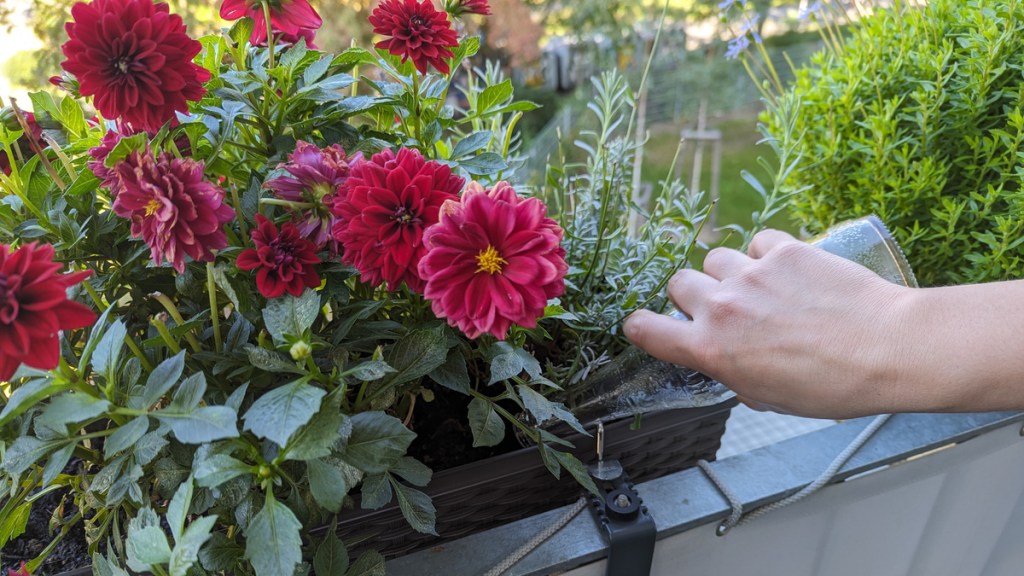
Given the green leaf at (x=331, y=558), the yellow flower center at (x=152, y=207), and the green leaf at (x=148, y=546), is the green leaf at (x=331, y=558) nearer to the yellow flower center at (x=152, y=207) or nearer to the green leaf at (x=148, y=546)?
the green leaf at (x=148, y=546)

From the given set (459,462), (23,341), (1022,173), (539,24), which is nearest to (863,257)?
(1022,173)

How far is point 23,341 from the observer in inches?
10.6

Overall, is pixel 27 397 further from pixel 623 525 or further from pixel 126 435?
pixel 623 525

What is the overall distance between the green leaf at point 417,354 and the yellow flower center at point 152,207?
6.4 inches

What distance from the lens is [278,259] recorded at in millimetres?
383

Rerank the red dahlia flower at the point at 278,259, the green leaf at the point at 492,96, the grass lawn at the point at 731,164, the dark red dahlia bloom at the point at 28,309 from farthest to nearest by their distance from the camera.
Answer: the grass lawn at the point at 731,164, the green leaf at the point at 492,96, the red dahlia flower at the point at 278,259, the dark red dahlia bloom at the point at 28,309

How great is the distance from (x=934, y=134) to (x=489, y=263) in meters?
0.51

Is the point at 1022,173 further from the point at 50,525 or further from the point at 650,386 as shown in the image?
the point at 50,525

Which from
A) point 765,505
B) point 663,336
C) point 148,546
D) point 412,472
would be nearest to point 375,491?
point 412,472

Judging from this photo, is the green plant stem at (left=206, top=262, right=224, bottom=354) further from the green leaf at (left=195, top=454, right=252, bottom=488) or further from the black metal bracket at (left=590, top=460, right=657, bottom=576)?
the black metal bracket at (left=590, top=460, right=657, bottom=576)

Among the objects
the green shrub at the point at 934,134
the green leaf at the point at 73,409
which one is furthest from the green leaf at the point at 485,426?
the green shrub at the point at 934,134

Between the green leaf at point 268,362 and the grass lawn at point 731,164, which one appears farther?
the grass lawn at point 731,164

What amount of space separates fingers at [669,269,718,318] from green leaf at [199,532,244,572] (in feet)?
1.23

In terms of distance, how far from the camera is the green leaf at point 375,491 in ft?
1.32
